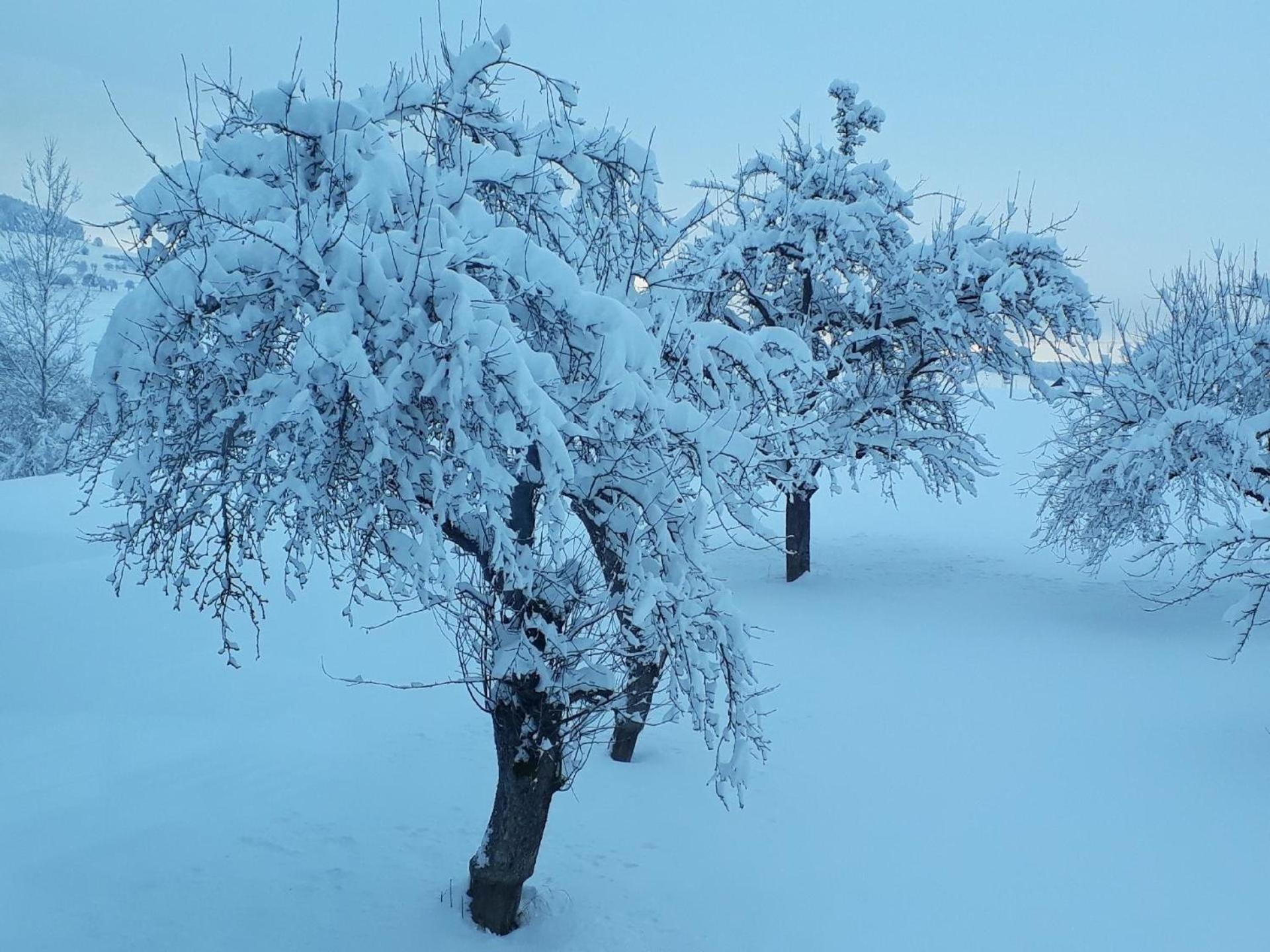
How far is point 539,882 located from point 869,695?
5757 millimetres

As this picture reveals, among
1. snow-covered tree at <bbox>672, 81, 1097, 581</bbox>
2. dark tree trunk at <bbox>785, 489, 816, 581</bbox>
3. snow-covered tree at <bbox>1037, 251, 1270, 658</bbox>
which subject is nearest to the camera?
snow-covered tree at <bbox>1037, 251, 1270, 658</bbox>

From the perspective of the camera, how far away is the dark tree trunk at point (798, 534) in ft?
55.1

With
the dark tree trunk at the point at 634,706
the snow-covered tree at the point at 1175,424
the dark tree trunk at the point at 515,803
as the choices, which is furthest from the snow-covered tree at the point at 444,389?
the snow-covered tree at the point at 1175,424

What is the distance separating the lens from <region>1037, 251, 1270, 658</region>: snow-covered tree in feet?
37.5

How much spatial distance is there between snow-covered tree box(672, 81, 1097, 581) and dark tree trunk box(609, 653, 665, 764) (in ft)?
19.2

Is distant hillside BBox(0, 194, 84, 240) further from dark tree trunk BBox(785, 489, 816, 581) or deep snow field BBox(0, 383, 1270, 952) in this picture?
dark tree trunk BBox(785, 489, 816, 581)

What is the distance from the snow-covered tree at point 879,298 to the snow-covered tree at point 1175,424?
1.29 meters

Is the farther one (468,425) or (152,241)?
(152,241)

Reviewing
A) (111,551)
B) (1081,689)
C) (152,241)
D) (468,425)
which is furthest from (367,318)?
(111,551)

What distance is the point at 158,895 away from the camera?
582 centimetres

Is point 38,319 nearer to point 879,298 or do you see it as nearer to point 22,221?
point 22,221

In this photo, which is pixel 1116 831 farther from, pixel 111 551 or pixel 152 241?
pixel 111 551

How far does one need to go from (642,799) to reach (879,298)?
34.2 ft

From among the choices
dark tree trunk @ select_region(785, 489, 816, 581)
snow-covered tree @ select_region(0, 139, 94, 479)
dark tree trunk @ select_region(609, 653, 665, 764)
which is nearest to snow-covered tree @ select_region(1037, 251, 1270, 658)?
dark tree trunk @ select_region(785, 489, 816, 581)
